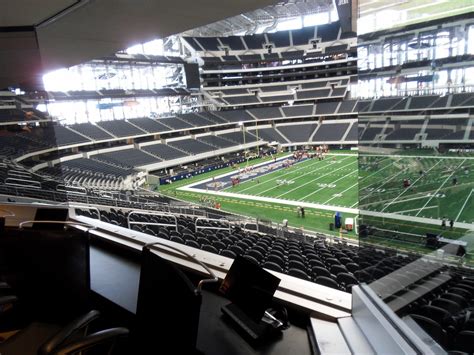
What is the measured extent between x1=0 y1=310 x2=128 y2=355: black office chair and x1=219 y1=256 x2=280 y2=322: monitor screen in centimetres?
68

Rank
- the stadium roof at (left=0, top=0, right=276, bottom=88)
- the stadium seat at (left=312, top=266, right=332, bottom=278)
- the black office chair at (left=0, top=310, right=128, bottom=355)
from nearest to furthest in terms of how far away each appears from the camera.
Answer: the black office chair at (left=0, top=310, right=128, bottom=355), the stadium roof at (left=0, top=0, right=276, bottom=88), the stadium seat at (left=312, top=266, right=332, bottom=278)

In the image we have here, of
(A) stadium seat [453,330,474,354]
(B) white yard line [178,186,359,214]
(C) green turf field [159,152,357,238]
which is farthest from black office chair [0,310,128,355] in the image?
(B) white yard line [178,186,359,214]

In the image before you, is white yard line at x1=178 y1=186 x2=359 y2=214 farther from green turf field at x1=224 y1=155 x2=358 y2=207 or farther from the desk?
the desk

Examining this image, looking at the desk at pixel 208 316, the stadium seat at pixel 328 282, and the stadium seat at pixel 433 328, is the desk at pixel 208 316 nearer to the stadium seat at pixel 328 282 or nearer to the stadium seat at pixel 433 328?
the stadium seat at pixel 433 328

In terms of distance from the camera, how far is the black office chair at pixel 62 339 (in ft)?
6.19

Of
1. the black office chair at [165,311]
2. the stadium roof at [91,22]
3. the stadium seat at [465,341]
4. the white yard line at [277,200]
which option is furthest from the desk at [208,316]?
the white yard line at [277,200]

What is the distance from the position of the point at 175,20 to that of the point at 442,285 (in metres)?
2.93

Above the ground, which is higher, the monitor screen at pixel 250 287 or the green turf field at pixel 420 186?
the green turf field at pixel 420 186

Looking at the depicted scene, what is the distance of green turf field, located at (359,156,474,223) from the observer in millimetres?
1274

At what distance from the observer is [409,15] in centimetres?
132

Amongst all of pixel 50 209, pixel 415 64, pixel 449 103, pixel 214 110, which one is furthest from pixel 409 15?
pixel 214 110

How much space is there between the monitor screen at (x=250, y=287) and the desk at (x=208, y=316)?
0.53 feet

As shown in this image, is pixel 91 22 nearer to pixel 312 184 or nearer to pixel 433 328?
pixel 433 328

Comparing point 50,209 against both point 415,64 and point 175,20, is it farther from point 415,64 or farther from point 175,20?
point 415,64
